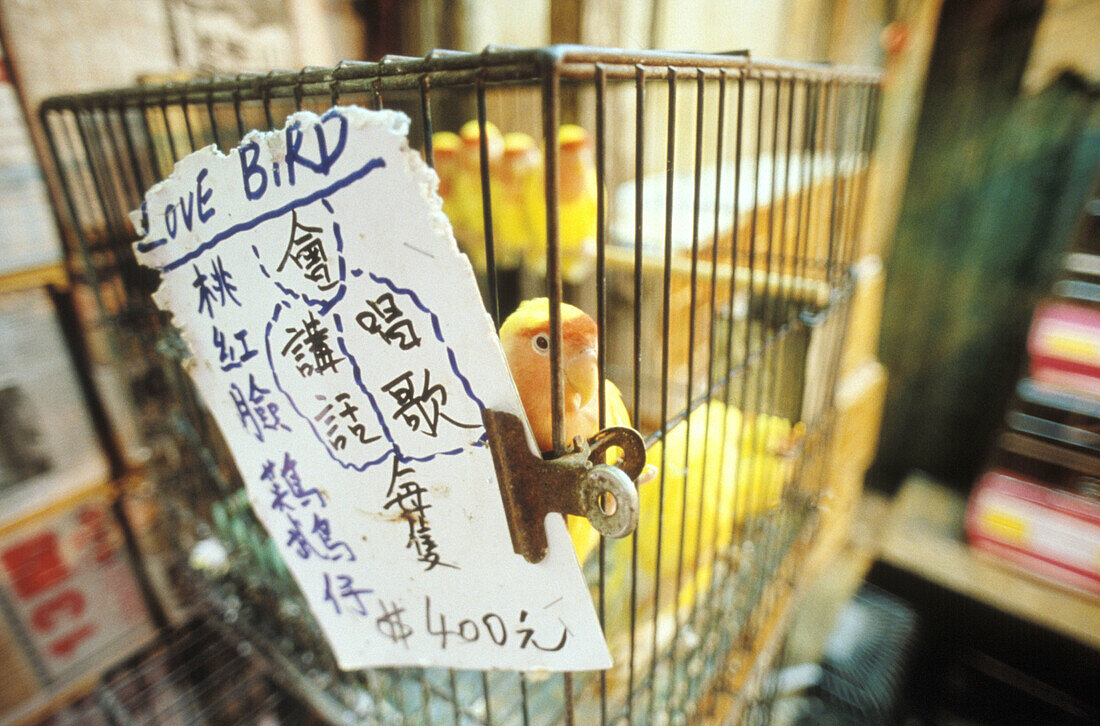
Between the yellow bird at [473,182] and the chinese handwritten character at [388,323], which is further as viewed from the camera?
the yellow bird at [473,182]

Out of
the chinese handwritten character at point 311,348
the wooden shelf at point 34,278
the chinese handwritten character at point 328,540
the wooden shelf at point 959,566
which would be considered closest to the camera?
the chinese handwritten character at point 311,348

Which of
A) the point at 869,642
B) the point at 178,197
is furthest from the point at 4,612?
the point at 869,642

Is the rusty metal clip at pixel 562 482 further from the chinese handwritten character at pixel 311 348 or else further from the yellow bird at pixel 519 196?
the yellow bird at pixel 519 196

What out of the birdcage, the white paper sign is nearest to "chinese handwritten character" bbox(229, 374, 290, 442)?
the white paper sign

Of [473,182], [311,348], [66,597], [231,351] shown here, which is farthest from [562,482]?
[66,597]

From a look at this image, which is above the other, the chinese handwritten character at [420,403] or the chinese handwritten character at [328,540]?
the chinese handwritten character at [420,403]

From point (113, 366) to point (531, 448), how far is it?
1.21 m

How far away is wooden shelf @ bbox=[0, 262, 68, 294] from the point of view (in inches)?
41.8

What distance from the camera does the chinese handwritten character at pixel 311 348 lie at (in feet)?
1.53

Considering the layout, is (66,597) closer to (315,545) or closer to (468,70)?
(315,545)

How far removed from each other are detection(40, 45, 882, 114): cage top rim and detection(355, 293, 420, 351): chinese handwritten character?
0.50 ft

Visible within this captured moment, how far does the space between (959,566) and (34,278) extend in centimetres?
257

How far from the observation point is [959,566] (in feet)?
6.16

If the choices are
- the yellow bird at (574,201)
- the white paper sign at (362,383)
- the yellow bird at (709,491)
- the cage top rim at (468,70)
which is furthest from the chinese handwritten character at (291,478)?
the yellow bird at (574,201)
